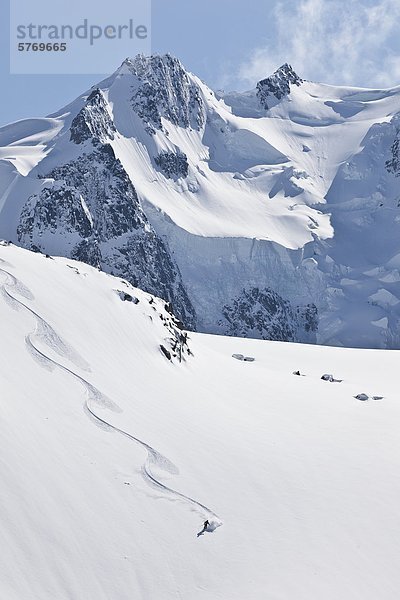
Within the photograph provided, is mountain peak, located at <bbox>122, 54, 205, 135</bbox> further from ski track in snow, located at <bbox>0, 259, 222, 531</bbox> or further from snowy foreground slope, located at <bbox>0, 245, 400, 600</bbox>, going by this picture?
ski track in snow, located at <bbox>0, 259, 222, 531</bbox>

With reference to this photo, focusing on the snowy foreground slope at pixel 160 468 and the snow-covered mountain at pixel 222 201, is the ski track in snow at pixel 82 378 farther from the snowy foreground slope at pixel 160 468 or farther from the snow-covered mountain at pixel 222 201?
the snow-covered mountain at pixel 222 201

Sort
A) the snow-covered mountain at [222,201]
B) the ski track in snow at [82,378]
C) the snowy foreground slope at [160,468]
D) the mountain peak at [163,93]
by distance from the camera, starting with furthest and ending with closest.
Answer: the mountain peak at [163,93] < the snow-covered mountain at [222,201] < the ski track in snow at [82,378] < the snowy foreground slope at [160,468]

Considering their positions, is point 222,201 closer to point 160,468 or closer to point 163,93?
point 163,93

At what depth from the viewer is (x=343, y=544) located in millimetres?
21188

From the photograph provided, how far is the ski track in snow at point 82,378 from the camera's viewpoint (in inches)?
877

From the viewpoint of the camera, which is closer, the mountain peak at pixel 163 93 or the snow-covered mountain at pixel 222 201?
the snow-covered mountain at pixel 222 201

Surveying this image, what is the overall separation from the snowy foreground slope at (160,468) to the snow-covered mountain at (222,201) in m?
95.9

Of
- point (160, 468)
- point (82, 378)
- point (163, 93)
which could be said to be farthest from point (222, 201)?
point (160, 468)

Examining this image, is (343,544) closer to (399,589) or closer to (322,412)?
(399,589)

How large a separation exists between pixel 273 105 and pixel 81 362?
178m

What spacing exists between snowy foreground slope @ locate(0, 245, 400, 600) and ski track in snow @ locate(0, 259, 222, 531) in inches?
2.7

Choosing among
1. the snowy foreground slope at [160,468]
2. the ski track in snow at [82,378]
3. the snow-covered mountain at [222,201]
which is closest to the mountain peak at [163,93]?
the snow-covered mountain at [222,201]

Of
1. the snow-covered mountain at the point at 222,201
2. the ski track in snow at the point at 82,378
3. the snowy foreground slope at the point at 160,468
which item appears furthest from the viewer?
the snow-covered mountain at the point at 222,201

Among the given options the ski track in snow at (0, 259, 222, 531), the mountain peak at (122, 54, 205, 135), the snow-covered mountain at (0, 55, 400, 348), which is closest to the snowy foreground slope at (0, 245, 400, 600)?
the ski track in snow at (0, 259, 222, 531)
